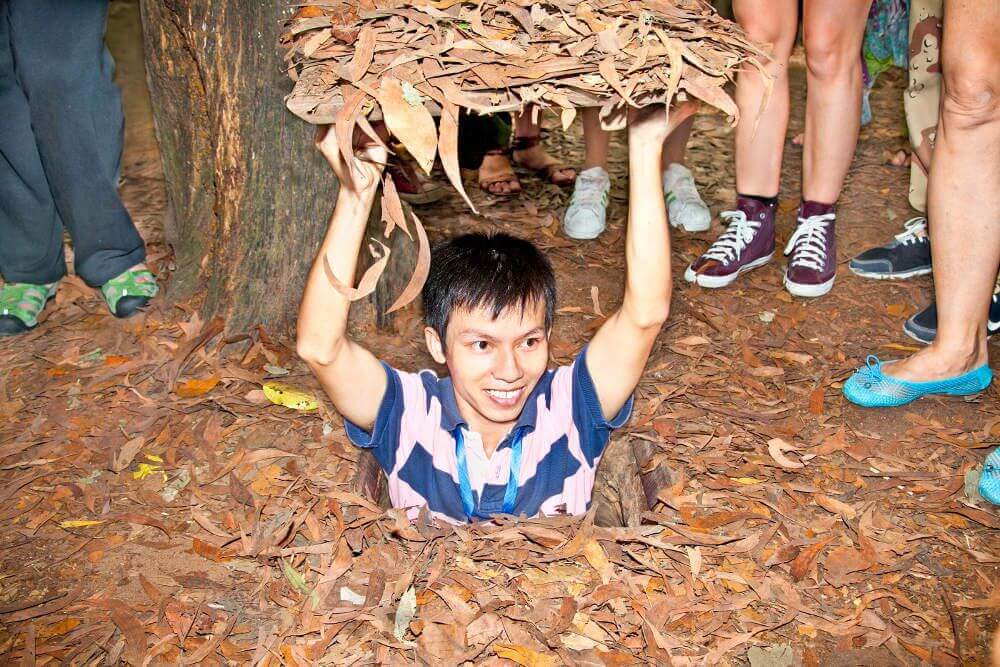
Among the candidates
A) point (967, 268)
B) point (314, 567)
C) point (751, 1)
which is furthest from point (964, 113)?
point (314, 567)

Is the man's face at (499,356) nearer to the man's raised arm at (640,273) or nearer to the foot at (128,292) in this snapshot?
the man's raised arm at (640,273)

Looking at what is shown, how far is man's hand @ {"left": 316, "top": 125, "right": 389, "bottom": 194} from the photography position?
7.27 ft

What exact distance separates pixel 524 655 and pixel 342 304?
3.50 ft

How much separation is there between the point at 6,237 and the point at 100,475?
155 cm

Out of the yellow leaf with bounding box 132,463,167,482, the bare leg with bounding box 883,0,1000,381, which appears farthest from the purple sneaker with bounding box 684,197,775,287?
the yellow leaf with bounding box 132,463,167,482

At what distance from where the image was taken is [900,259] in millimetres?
4121

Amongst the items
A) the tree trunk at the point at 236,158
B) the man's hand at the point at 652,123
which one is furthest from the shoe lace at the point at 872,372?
the tree trunk at the point at 236,158

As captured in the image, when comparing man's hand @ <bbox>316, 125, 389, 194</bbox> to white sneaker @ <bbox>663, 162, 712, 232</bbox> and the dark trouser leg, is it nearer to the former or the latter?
the dark trouser leg

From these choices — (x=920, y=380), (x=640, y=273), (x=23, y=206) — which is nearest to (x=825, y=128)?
(x=920, y=380)

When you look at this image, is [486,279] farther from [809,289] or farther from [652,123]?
[809,289]

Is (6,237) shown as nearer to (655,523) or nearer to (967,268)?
(655,523)

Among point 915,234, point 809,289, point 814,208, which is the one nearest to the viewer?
point 809,289

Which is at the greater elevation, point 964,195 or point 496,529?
point 964,195

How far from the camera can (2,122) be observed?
3732 mm
